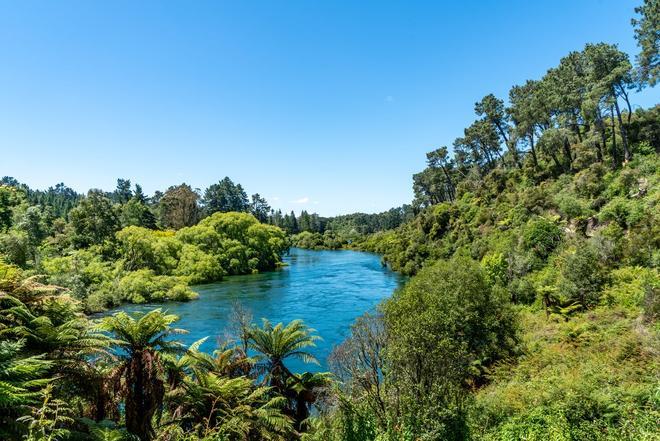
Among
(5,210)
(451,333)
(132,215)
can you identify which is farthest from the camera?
(132,215)

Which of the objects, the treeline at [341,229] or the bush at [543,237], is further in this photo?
the treeline at [341,229]

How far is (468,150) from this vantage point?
224 ft

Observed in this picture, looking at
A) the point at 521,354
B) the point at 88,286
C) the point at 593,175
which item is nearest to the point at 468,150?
the point at 593,175

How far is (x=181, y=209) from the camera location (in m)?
87.1

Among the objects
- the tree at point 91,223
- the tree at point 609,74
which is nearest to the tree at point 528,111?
the tree at point 609,74

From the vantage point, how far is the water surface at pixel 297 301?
29.4m

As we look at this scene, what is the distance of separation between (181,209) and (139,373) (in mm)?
82476

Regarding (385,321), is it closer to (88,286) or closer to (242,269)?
(88,286)

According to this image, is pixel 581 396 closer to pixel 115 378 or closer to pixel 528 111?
pixel 115 378

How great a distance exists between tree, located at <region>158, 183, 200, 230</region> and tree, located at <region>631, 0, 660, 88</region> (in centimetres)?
8175

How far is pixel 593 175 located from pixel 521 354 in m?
21.7

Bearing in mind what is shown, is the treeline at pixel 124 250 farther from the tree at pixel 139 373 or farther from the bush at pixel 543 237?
the bush at pixel 543 237

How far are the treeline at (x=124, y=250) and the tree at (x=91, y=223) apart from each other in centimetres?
11

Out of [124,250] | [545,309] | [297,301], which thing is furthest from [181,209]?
→ [545,309]
